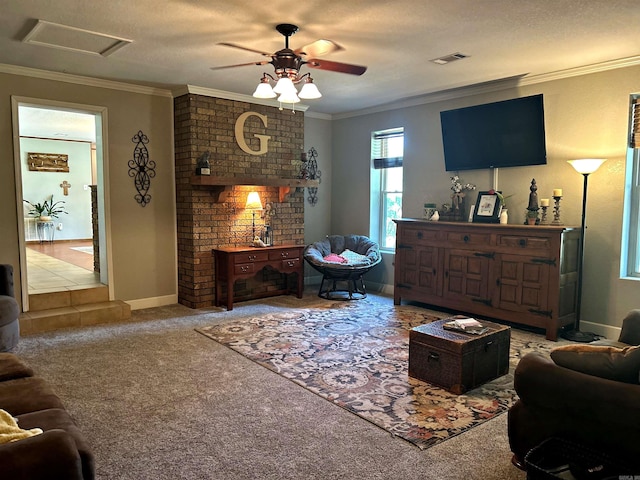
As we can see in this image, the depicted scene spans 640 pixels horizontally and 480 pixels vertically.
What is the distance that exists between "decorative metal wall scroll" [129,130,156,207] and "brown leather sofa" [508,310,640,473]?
4.65 metres

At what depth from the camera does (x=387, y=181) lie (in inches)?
263

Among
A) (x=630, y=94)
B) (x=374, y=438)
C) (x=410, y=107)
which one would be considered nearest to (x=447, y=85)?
(x=410, y=107)

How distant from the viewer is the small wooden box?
313 centimetres

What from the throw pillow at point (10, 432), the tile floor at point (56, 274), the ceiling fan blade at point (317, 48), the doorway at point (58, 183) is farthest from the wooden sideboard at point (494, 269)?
the doorway at point (58, 183)

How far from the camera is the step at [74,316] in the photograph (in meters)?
4.59

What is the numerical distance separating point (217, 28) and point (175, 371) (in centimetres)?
261

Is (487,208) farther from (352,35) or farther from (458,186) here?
(352,35)

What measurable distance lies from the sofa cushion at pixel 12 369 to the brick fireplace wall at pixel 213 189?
122 inches

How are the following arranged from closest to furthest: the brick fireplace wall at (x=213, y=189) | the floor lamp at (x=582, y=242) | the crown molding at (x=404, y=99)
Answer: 1. the floor lamp at (x=582, y=242)
2. the crown molding at (x=404, y=99)
3. the brick fireplace wall at (x=213, y=189)

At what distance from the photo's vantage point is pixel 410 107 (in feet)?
20.0

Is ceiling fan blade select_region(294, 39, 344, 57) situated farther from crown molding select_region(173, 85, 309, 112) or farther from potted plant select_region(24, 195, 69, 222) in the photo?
potted plant select_region(24, 195, 69, 222)

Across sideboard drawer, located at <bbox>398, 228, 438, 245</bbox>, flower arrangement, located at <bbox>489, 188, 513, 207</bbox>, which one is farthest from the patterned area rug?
flower arrangement, located at <bbox>489, 188, 513, 207</bbox>

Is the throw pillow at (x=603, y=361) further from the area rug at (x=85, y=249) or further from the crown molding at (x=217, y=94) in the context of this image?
the area rug at (x=85, y=249)

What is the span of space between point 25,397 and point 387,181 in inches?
211
